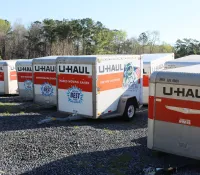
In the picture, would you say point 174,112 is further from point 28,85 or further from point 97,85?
point 28,85

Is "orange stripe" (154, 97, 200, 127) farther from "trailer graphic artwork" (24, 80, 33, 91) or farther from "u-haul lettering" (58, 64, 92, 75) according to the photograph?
"trailer graphic artwork" (24, 80, 33, 91)

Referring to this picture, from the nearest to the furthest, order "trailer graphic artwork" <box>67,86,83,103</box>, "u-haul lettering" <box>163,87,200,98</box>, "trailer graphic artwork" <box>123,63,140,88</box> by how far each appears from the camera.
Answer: "u-haul lettering" <box>163,87,200,98</box>, "trailer graphic artwork" <box>67,86,83,103</box>, "trailer graphic artwork" <box>123,63,140,88</box>

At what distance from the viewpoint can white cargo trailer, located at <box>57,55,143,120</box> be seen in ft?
34.5

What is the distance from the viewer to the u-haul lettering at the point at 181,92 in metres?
6.32

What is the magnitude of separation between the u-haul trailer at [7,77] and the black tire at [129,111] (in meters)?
9.54

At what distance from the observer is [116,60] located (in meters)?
11.3

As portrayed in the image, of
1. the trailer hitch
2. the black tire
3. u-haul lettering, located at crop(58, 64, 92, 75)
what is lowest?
the trailer hitch

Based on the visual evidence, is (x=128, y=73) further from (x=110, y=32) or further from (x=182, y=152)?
(x=110, y=32)

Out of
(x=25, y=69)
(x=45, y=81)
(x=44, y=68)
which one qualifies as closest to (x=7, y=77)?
(x=25, y=69)

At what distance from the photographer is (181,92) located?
6.54m

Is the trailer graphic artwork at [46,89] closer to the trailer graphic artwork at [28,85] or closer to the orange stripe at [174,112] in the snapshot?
the trailer graphic artwork at [28,85]

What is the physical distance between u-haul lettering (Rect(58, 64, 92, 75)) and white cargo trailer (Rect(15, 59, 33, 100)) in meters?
4.99

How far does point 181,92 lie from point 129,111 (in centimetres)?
535

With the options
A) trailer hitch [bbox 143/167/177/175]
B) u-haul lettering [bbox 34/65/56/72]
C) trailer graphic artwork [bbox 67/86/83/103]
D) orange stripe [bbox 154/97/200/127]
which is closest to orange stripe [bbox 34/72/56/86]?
u-haul lettering [bbox 34/65/56/72]
